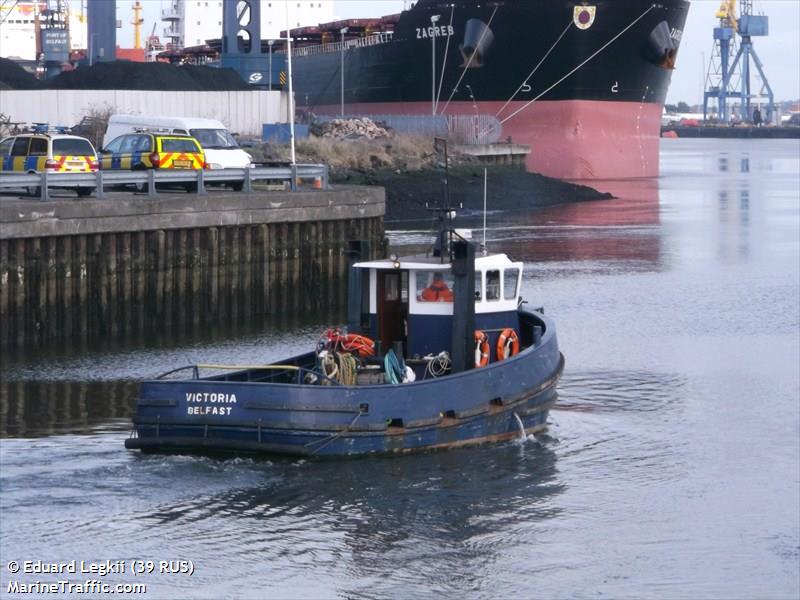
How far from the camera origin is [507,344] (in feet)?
68.6

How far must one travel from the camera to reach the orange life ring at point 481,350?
66.3ft

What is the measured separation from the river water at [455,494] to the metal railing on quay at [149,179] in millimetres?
3553

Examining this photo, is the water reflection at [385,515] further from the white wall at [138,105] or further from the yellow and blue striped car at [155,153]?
the white wall at [138,105]

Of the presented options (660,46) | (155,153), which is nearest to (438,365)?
(155,153)

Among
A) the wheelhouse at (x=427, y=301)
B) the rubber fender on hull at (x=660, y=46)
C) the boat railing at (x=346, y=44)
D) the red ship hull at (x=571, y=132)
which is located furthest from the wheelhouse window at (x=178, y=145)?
the boat railing at (x=346, y=44)

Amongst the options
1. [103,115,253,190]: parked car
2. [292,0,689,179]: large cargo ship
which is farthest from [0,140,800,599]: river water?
[292,0,689,179]: large cargo ship

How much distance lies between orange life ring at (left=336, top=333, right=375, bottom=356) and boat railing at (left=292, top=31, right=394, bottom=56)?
2303 inches

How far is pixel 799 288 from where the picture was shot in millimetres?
38531

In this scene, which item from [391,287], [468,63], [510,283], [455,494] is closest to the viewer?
[455,494]

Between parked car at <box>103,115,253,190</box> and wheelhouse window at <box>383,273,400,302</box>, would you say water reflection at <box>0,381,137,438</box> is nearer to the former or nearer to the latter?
wheelhouse window at <box>383,273,400,302</box>

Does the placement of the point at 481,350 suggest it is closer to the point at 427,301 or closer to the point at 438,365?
the point at 438,365

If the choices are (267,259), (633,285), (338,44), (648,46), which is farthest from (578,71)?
(267,259)

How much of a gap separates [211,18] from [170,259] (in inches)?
3314

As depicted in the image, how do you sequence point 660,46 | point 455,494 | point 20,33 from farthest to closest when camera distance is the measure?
1. point 20,33
2. point 660,46
3. point 455,494
